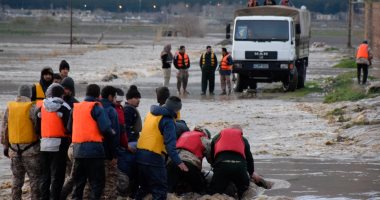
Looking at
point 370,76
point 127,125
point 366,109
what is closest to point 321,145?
point 366,109

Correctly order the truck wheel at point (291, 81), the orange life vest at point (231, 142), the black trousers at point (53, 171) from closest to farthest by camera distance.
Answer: the black trousers at point (53, 171)
the orange life vest at point (231, 142)
the truck wheel at point (291, 81)

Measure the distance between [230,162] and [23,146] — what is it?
9.51ft

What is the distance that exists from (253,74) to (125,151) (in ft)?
75.4

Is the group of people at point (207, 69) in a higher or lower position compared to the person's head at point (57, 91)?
lower

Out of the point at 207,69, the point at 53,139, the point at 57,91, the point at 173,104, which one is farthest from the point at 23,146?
the point at 207,69

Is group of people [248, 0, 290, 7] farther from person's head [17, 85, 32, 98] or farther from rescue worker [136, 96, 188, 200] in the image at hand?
rescue worker [136, 96, 188, 200]

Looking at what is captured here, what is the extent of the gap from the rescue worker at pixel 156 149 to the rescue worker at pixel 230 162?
982 mm

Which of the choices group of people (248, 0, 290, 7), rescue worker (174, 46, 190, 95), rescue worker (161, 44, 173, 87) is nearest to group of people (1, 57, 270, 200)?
rescue worker (174, 46, 190, 95)

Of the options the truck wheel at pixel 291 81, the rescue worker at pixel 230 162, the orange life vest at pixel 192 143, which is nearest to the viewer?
the rescue worker at pixel 230 162

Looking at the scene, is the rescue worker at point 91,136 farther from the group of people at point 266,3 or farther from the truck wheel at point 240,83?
the group of people at point 266,3

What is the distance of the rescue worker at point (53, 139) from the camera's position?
1399 centimetres

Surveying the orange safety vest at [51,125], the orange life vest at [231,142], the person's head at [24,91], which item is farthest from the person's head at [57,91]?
the orange life vest at [231,142]

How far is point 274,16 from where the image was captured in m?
36.6

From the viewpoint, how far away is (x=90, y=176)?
44.4ft
